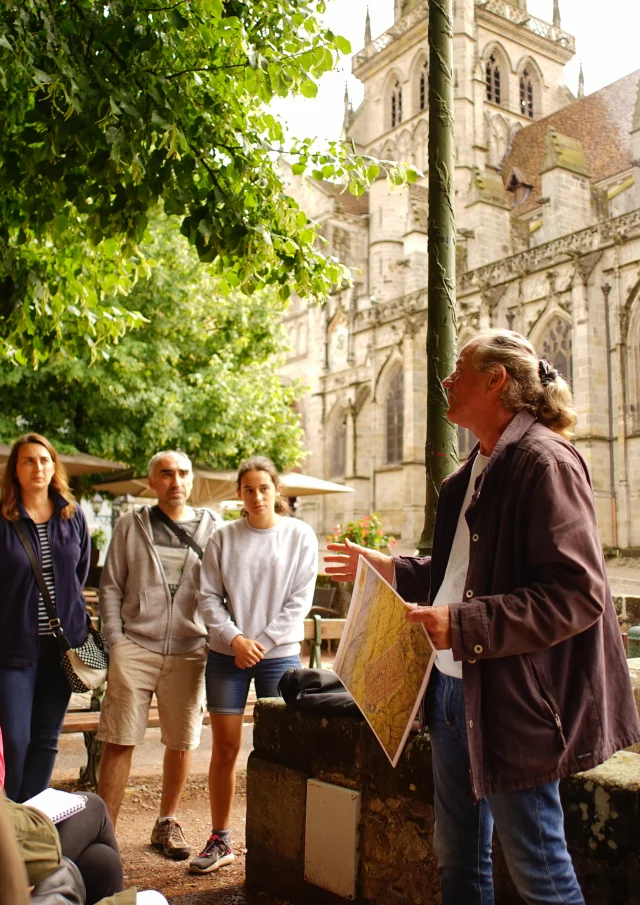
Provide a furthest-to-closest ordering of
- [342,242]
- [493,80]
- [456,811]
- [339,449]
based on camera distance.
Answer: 1. [493,80]
2. [342,242]
3. [339,449]
4. [456,811]

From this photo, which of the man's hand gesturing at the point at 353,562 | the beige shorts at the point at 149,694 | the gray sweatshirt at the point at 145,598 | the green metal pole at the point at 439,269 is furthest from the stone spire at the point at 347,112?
the man's hand gesturing at the point at 353,562

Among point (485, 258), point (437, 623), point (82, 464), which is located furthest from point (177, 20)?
point (485, 258)

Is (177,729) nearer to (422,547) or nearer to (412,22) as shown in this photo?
(422,547)

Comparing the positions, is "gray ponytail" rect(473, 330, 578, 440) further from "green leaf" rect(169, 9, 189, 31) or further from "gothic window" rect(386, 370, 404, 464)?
"gothic window" rect(386, 370, 404, 464)

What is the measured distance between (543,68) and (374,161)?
148ft

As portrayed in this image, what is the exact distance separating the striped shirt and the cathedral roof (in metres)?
34.5

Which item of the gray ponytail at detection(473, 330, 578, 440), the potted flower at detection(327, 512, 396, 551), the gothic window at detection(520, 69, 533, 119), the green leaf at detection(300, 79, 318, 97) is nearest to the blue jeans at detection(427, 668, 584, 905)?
the gray ponytail at detection(473, 330, 578, 440)

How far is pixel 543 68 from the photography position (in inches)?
1766

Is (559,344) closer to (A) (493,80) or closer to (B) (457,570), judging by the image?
(A) (493,80)

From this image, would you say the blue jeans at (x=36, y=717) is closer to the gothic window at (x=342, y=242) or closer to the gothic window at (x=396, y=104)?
the gothic window at (x=342, y=242)

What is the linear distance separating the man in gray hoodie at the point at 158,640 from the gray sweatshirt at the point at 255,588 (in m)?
0.24

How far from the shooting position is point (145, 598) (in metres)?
4.05

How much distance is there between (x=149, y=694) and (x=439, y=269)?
93.6 inches

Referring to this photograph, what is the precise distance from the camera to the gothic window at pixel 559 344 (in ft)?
88.8
